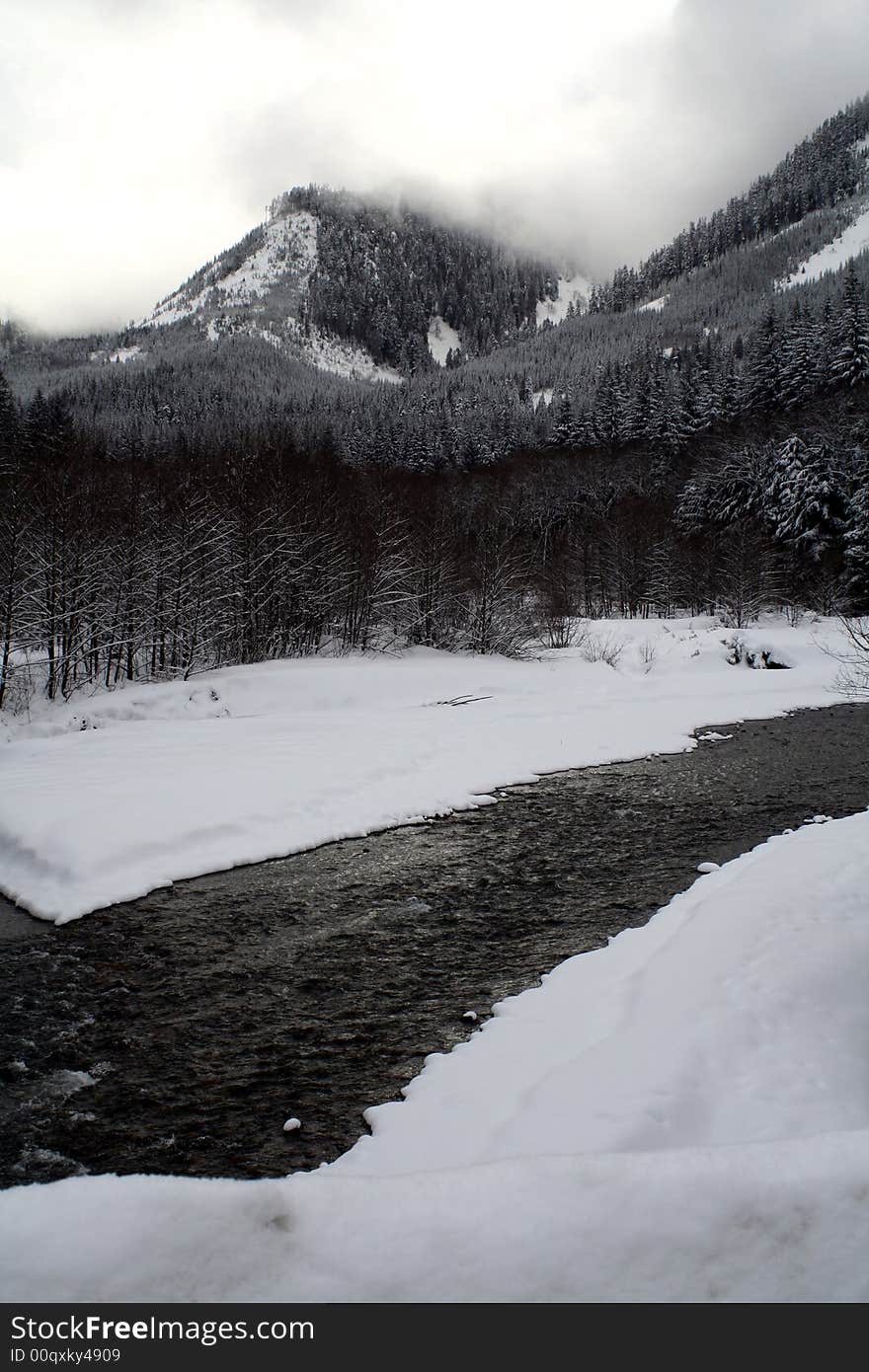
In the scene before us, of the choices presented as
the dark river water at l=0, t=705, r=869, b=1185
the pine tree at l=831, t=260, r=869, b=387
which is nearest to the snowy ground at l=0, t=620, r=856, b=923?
the dark river water at l=0, t=705, r=869, b=1185

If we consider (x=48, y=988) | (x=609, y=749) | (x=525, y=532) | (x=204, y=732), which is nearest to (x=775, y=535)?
(x=525, y=532)

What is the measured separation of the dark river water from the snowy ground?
70cm

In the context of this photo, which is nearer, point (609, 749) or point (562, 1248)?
point (562, 1248)

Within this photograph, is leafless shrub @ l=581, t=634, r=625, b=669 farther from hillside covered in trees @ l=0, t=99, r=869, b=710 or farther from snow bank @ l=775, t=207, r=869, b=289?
snow bank @ l=775, t=207, r=869, b=289

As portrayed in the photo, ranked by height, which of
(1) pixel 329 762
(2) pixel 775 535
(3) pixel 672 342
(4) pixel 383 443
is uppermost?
(3) pixel 672 342

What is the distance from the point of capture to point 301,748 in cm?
1338

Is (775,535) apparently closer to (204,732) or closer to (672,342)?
(204,732)

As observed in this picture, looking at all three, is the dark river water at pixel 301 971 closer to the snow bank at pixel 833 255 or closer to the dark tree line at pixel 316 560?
the dark tree line at pixel 316 560

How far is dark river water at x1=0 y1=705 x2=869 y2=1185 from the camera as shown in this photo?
4176 mm

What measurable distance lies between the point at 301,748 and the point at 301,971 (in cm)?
744

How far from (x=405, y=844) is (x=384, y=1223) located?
307 inches

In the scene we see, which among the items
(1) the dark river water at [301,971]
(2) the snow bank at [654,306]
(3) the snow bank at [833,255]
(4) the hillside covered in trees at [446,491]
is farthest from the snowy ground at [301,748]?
(2) the snow bank at [654,306]

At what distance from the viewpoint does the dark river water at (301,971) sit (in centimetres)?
418

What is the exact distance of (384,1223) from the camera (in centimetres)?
205
